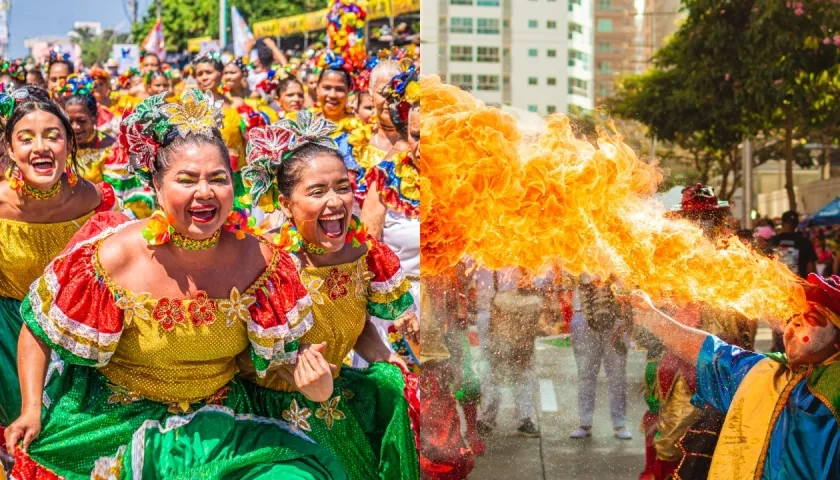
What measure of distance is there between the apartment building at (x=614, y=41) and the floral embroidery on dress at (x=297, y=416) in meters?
1.57

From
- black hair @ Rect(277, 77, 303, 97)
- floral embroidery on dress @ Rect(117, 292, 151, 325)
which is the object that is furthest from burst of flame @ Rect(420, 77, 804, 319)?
black hair @ Rect(277, 77, 303, 97)

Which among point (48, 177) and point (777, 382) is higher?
point (48, 177)

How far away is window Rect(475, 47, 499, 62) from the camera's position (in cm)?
385

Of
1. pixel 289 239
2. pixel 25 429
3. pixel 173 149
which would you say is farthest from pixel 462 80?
pixel 25 429

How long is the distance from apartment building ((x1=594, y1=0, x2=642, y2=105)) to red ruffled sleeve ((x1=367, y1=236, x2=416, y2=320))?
3.68 feet

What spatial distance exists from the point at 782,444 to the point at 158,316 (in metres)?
2.13

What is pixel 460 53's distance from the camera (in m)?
3.84

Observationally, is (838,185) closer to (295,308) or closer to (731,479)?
(731,479)

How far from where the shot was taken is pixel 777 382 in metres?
3.72

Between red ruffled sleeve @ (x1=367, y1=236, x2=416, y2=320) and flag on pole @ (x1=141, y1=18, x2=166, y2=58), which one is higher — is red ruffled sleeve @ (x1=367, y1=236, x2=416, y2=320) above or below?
below

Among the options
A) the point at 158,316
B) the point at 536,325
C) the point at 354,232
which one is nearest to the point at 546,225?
the point at 536,325

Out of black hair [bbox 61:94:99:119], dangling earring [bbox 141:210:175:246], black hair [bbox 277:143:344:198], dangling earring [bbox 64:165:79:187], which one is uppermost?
black hair [bbox 61:94:99:119]

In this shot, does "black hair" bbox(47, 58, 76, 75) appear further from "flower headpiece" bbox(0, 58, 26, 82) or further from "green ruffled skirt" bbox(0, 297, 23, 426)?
"green ruffled skirt" bbox(0, 297, 23, 426)

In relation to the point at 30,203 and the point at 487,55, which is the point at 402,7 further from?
the point at 487,55
